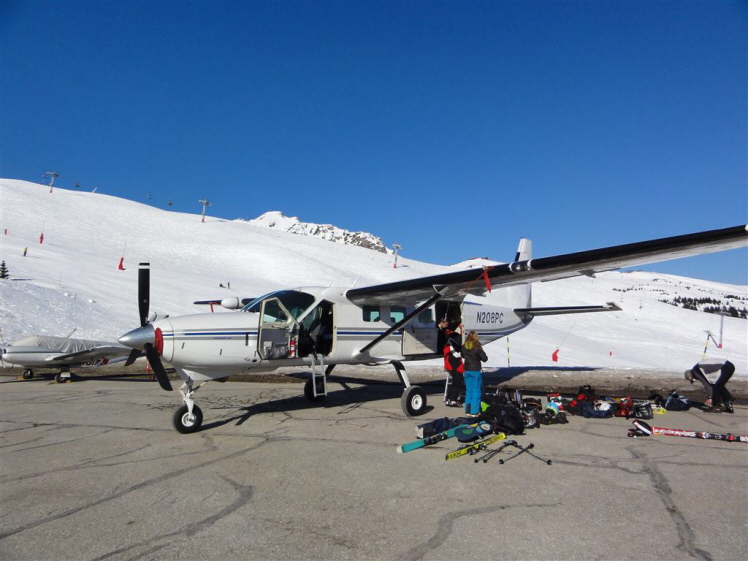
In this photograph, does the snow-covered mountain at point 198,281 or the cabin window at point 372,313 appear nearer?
the cabin window at point 372,313

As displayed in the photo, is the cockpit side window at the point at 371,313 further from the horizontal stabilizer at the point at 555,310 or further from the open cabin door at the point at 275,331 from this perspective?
the horizontal stabilizer at the point at 555,310

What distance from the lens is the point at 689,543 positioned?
3.91 metres

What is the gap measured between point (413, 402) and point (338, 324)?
7.71ft

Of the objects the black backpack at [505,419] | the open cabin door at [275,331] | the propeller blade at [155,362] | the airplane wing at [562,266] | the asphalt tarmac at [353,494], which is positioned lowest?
the asphalt tarmac at [353,494]

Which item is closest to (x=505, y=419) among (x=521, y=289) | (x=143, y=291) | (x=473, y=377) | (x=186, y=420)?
(x=473, y=377)

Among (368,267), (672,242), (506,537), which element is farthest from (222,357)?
(368,267)

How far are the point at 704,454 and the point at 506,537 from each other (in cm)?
434

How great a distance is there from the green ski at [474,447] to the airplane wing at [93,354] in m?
12.7

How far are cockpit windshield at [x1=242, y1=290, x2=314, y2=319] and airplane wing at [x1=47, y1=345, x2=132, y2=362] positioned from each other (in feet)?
27.3

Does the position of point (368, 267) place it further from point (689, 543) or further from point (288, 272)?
point (689, 543)

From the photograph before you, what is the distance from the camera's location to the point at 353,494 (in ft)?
16.4

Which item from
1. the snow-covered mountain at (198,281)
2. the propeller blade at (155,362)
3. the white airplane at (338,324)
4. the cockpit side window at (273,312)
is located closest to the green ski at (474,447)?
A: the white airplane at (338,324)

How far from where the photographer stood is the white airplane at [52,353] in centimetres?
1468

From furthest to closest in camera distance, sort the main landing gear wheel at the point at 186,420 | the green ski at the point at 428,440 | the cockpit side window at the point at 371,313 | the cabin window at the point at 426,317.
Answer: the cabin window at the point at 426,317 → the cockpit side window at the point at 371,313 → the main landing gear wheel at the point at 186,420 → the green ski at the point at 428,440
